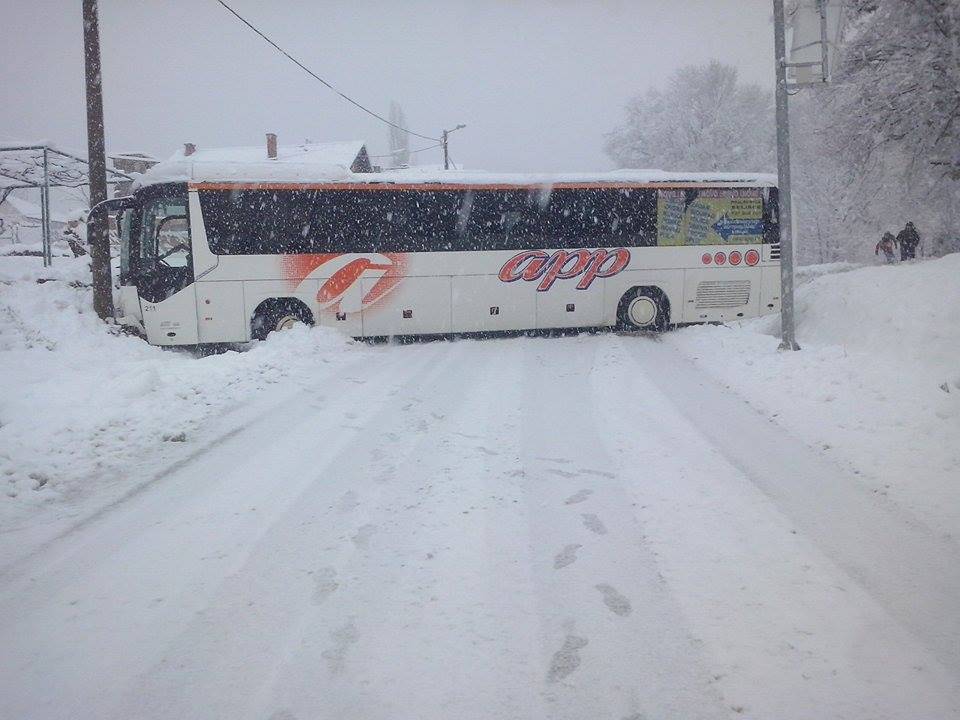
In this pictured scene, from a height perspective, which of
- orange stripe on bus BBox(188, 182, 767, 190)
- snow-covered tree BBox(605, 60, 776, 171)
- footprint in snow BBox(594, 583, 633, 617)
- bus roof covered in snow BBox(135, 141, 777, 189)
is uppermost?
snow-covered tree BBox(605, 60, 776, 171)

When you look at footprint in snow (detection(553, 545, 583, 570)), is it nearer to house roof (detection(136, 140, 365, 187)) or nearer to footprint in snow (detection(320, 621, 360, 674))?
footprint in snow (detection(320, 621, 360, 674))

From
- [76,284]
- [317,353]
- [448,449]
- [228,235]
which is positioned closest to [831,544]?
[448,449]

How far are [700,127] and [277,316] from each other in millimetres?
38011

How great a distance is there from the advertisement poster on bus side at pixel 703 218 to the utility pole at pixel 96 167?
38.6 ft

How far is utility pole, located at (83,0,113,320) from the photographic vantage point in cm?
1196

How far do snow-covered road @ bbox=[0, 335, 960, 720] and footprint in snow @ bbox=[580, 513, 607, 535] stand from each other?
34 millimetres

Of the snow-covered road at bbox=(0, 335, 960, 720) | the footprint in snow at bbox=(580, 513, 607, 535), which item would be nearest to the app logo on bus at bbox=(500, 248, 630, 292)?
the snow-covered road at bbox=(0, 335, 960, 720)

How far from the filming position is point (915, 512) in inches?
181

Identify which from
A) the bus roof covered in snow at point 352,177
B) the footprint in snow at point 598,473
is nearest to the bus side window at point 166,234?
the bus roof covered in snow at point 352,177

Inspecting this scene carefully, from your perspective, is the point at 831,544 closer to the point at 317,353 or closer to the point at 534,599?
the point at 534,599

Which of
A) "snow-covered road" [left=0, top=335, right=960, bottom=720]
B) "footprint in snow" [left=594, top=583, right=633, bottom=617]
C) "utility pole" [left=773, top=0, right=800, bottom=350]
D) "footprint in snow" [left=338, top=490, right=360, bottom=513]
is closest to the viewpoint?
"snow-covered road" [left=0, top=335, right=960, bottom=720]

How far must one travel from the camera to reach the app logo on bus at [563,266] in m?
13.6

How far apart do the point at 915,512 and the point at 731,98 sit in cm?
4544

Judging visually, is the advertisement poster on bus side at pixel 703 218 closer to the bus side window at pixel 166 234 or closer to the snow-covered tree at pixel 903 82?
the snow-covered tree at pixel 903 82
